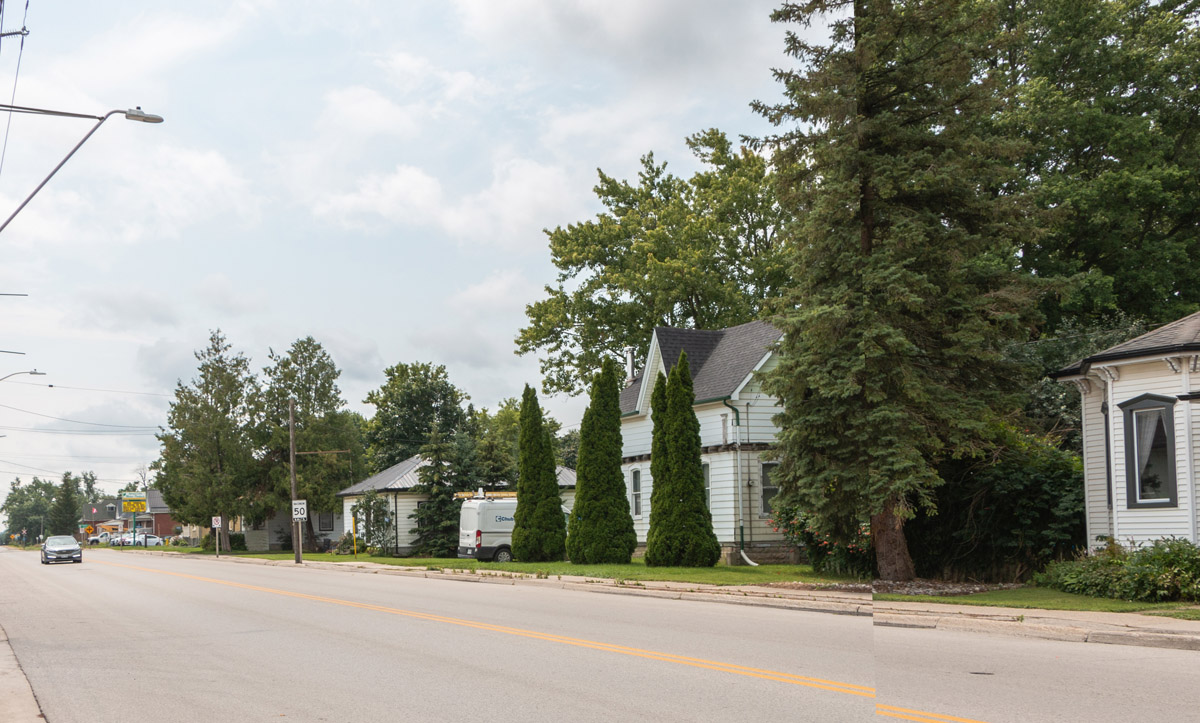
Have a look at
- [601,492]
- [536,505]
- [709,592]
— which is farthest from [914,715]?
[536,505]

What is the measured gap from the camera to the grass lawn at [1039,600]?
49.4ft

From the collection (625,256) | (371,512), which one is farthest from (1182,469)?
(371,512)

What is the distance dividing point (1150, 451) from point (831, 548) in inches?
308

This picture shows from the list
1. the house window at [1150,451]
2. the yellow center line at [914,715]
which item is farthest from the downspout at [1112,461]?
the yellow center line at [914,715]

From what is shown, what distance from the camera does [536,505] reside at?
3366 centimetres

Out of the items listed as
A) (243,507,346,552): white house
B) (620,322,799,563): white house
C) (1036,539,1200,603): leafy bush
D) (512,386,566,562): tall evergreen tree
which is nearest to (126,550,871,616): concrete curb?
(512,386,566,562): tall evergreen tree

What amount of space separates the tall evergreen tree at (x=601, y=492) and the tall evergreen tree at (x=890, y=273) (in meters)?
9.75

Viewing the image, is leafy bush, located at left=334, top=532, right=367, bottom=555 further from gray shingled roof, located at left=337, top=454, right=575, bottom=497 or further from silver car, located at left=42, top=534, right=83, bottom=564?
silver car, located at left=42, top=534, right=83, bottom=564

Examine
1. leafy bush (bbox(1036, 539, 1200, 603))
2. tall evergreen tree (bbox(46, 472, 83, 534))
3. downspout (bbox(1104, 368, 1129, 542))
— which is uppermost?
downspout (bbox(1104, 368, 1129, 542))

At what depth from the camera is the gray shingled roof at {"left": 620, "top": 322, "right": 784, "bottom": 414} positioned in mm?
31027

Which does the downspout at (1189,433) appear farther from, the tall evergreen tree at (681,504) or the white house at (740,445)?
the tall evergreen tree at (681,504)

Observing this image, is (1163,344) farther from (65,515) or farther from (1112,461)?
(65,515)

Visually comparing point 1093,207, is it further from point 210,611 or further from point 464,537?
point 210,611

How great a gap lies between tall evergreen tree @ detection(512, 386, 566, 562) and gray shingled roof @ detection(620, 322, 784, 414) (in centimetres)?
406
